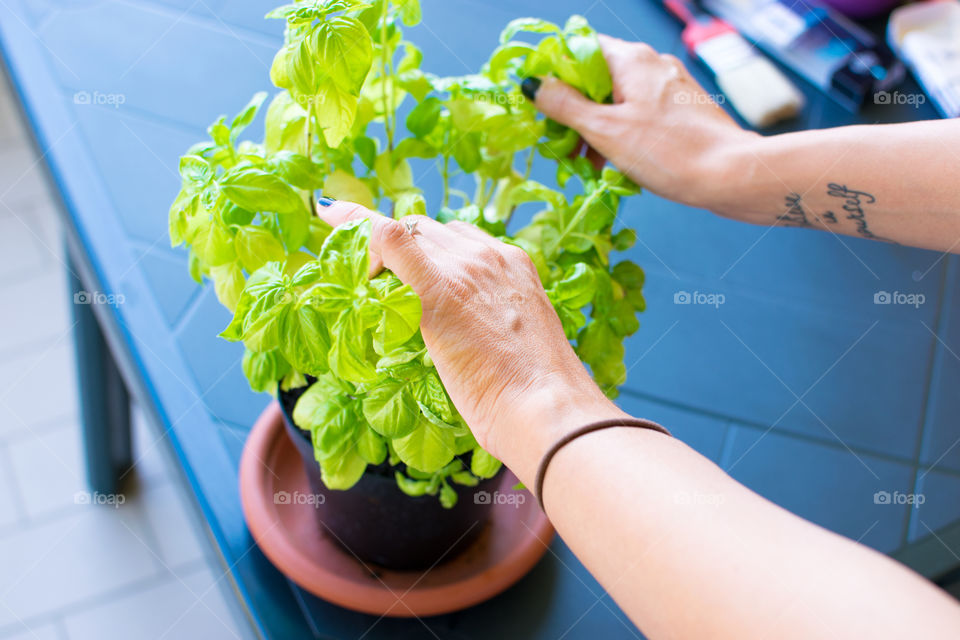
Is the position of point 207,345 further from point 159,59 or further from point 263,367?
point 159,59

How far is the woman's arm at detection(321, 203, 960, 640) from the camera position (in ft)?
1.50

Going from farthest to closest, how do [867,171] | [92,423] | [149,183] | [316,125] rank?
[92,423], [149,183], [867,171], [316,125]

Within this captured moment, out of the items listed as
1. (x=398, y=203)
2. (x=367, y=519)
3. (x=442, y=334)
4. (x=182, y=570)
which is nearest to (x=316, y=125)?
(x=398, y=203)

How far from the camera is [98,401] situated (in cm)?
137

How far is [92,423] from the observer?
54.7 inches

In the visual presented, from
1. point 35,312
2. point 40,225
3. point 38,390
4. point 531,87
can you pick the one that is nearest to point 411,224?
point 531,87

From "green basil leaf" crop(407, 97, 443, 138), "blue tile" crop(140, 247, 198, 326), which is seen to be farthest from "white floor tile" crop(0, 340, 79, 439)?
"green basil leaf" crop(407, 97, 443, 138)

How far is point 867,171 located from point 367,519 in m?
0.60

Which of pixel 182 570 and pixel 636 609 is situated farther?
pixel 182 570

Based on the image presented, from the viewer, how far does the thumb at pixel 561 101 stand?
2.76ft

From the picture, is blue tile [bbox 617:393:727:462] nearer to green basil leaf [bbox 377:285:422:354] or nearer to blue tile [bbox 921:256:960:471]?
blue tile [bbox 921:256:960:471]

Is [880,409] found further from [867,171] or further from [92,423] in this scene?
[92,423]

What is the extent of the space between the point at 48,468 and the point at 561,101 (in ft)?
4.56

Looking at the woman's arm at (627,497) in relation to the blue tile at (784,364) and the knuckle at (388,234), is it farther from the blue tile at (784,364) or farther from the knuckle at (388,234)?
the blue tile at (784,364)
